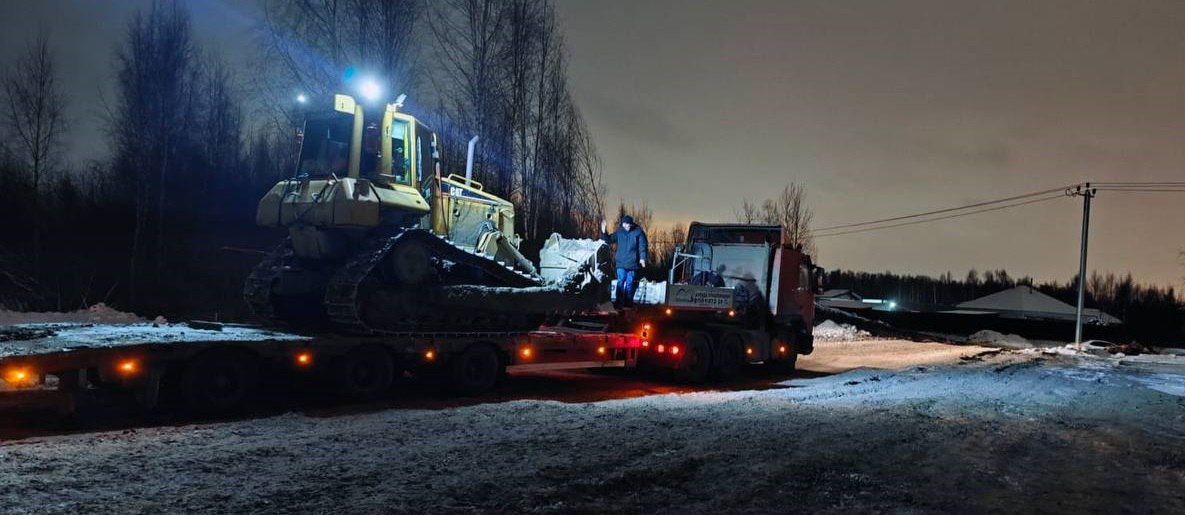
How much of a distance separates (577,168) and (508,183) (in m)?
4.10

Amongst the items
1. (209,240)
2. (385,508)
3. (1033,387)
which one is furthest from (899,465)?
(209,240)

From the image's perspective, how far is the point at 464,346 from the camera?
12.5m

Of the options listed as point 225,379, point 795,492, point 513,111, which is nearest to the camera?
point 795,492

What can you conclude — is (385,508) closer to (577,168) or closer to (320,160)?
(320,160)

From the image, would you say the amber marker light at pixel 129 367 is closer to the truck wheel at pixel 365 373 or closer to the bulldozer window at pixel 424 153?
the truck wheel at pixel 365 373

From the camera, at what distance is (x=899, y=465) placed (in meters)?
6.94

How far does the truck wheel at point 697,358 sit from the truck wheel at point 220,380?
8.56 m

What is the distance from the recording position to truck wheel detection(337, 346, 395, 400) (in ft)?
36.9

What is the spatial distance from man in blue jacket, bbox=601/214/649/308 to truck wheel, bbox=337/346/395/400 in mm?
5160

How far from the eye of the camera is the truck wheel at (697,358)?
16.2 meters

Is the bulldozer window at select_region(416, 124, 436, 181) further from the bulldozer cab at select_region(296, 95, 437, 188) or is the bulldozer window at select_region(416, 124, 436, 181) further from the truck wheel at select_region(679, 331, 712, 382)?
the truck wheel at select_region(679, 331, 712, 382)

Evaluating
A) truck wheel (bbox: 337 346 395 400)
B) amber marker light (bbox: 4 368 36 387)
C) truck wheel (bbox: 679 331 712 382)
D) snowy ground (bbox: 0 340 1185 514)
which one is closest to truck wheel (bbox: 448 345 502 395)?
snowy ground (bbox: 0 340 1185 514)

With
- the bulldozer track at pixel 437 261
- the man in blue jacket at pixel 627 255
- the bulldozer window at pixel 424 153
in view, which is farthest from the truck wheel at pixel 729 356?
the bulldozer window at pixel 424 153

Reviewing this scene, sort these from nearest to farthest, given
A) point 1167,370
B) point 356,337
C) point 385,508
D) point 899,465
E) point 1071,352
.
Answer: point 385,508
point 899,465
point 356,337
point 1167,370
point 1071,352
